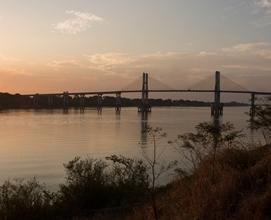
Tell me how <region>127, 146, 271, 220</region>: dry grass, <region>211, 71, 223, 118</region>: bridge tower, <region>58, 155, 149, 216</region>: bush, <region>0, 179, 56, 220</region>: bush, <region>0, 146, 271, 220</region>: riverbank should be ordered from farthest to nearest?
1. <region>211, 71, 223, 118</region>: bridge tower
2. <region>58, 155, 149, 216</region>: bush
3. <region>0, 179, 56, 220</region>: bush
4. <region>0, 146, 271, 220</region>: riverbank
5. <region>127, 146, 271, 220</region>: dry grass

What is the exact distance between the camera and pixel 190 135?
1104 centimetres

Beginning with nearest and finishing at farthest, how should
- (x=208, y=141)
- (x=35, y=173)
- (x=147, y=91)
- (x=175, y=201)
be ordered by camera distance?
(x=175, y=201), (x=208, y=141), (x=35, y=173), (x=147, y=91)

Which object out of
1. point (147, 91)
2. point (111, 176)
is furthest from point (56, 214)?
point (147, 91)

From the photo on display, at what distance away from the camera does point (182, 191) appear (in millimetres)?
9102

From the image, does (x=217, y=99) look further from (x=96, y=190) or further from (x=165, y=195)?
(x=165, y=195)

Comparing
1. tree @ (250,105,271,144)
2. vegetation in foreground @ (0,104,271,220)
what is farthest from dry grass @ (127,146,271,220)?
tree @ (250,105,271,144)

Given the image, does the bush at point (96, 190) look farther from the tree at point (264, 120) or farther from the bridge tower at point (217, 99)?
the bridge tower at point (217, 99)

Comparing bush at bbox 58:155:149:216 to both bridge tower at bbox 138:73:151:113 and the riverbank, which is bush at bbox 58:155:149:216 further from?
bridge tower at bbox 138:73:151:113

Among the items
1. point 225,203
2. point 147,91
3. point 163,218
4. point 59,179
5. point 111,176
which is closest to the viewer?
point 225,203

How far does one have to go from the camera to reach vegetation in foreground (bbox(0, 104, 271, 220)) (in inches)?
271

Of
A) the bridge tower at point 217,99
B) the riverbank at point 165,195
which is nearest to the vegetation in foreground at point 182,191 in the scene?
the riverbank at point 165,195

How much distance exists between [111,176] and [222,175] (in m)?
5.86

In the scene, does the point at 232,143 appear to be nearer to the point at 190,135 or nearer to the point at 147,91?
the point at 190,135

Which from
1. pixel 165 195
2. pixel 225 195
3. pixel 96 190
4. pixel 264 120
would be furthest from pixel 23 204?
pixel 264 120
